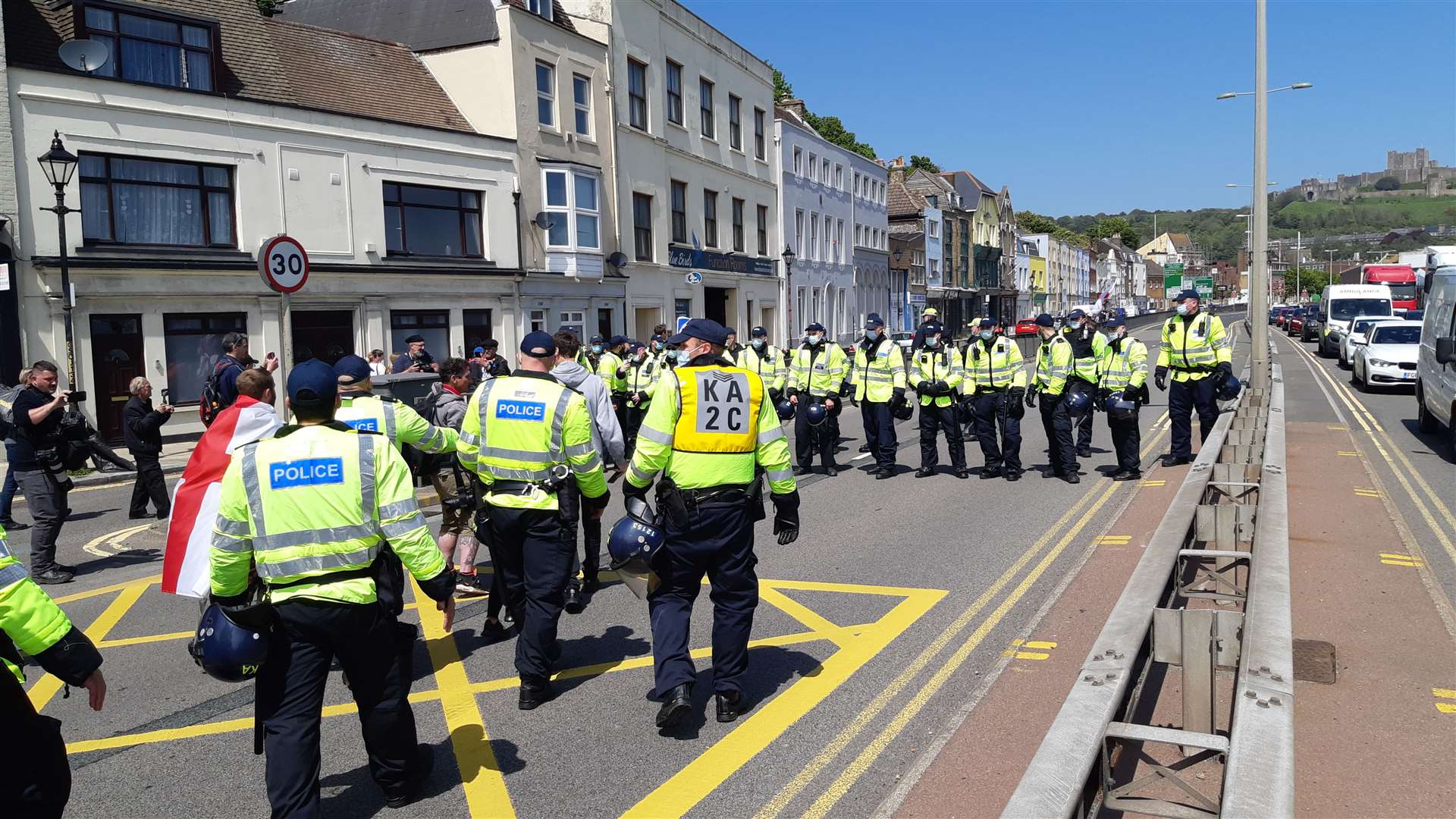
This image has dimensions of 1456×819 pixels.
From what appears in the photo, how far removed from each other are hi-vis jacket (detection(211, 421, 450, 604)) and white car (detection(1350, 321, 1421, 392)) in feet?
76.5

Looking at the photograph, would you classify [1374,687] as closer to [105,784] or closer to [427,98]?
[105,784]

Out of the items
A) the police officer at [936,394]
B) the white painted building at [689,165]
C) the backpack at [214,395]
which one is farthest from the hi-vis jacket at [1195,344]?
the white painted building at [689,165]

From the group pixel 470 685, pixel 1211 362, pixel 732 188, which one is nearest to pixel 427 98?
pixel 732 188

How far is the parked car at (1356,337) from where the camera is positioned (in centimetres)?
2616

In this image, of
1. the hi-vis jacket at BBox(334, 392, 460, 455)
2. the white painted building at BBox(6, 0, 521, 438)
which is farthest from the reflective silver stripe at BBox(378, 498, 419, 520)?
the white painted building at BBox(6, 0, 521, 438)

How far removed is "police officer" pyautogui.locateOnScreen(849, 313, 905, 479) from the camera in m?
12.5

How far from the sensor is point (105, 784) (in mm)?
4559

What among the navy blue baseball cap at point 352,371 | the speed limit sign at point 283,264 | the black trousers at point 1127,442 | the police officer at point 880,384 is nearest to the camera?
the navy blue baseball cap at point 352,371

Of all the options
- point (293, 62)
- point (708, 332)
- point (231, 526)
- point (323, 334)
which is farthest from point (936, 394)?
point (293, 62)

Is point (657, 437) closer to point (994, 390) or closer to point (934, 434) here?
point (994, 390)

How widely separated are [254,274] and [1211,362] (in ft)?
57.6

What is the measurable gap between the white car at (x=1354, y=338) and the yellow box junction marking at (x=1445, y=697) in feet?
75.9

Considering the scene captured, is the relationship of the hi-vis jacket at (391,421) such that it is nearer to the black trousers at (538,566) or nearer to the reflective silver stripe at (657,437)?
the black trousers at (538,566)

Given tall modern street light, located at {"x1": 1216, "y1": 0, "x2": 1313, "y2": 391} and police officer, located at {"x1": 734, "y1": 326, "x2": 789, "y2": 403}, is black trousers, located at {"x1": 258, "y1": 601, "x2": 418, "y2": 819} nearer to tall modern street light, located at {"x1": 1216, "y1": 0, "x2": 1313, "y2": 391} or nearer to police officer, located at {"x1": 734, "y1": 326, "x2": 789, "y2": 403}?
police officer, located at {"x1": 734, "y1": 326, "x2": 789, "y2": 403}
